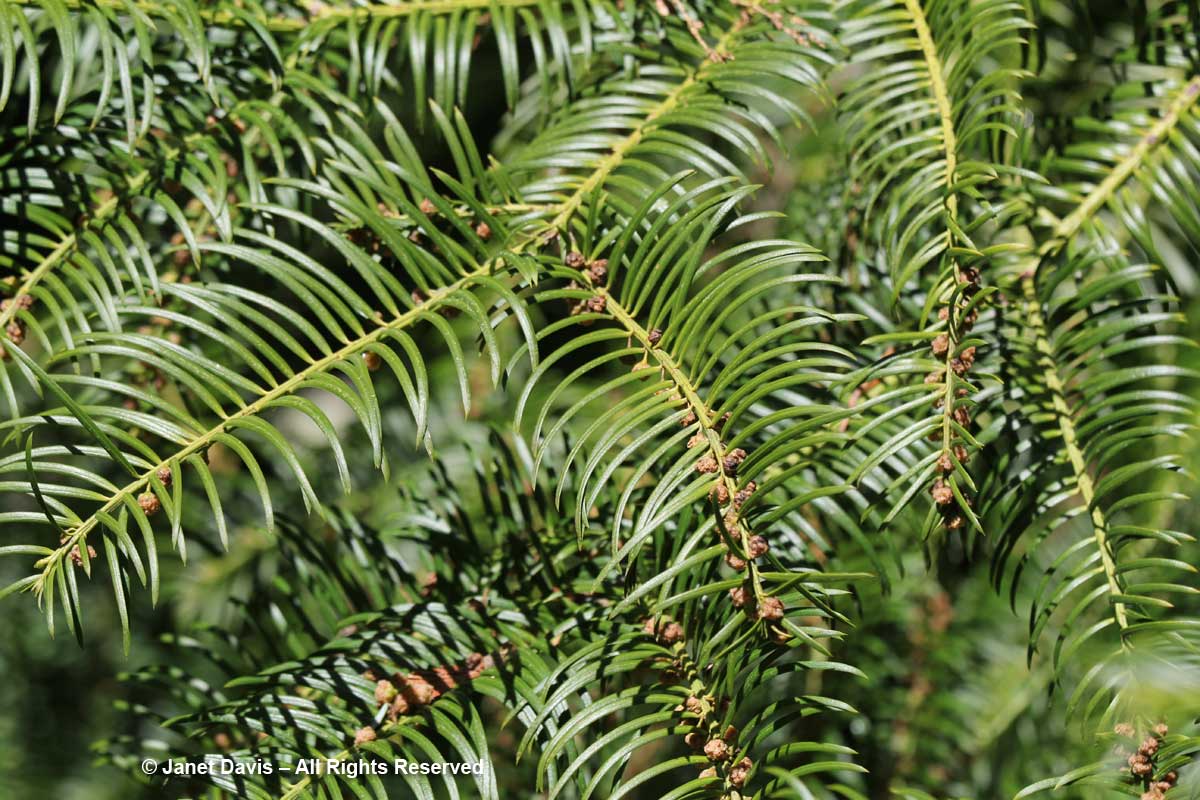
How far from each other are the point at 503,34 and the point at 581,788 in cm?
50

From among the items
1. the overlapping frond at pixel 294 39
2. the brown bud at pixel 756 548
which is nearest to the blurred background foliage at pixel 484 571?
the overlapping frond at pixel 294 39

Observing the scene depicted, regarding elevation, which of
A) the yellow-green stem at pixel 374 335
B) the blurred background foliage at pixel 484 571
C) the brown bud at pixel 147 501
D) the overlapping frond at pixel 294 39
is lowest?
the blurred background foliage at pixel 484 571

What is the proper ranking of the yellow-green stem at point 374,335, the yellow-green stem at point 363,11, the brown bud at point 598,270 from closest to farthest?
1. the yellow-green stem at point 374,335
2. the brown bud at point 598,270
3. the yellow-green stem at point 363,11

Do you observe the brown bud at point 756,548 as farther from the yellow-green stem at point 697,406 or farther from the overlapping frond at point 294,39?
the overlapping frond at point 294,39

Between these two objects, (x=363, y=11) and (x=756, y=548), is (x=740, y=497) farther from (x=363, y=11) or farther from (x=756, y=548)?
(x=363, y=11)

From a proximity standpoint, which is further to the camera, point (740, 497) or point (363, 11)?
point (363, 11)

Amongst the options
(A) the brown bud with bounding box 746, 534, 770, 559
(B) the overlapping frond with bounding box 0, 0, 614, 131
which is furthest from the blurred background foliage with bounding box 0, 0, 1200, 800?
(A) the brown bud with bounding box 746, 534, 770, 559

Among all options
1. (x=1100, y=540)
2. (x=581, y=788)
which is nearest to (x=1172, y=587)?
(x=1100, y=540)

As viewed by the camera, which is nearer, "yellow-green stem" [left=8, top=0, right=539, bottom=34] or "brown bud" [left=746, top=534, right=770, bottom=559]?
"brown bud" [left=746, top=534, right=770, bottom=559]

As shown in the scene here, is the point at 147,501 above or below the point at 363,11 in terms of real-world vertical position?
below

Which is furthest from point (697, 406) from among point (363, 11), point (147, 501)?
point (363, 11)

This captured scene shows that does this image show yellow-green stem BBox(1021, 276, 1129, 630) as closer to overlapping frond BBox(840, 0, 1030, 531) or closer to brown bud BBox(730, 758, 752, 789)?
overlapping frond BBox(840, 0, 1030, 531)

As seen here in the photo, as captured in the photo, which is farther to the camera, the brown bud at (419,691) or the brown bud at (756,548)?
the brown bud at (419,691)

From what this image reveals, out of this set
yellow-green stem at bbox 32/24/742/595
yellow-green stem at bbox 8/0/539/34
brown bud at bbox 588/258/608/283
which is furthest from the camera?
yellow-green stem at bbox 8/0/539/34
